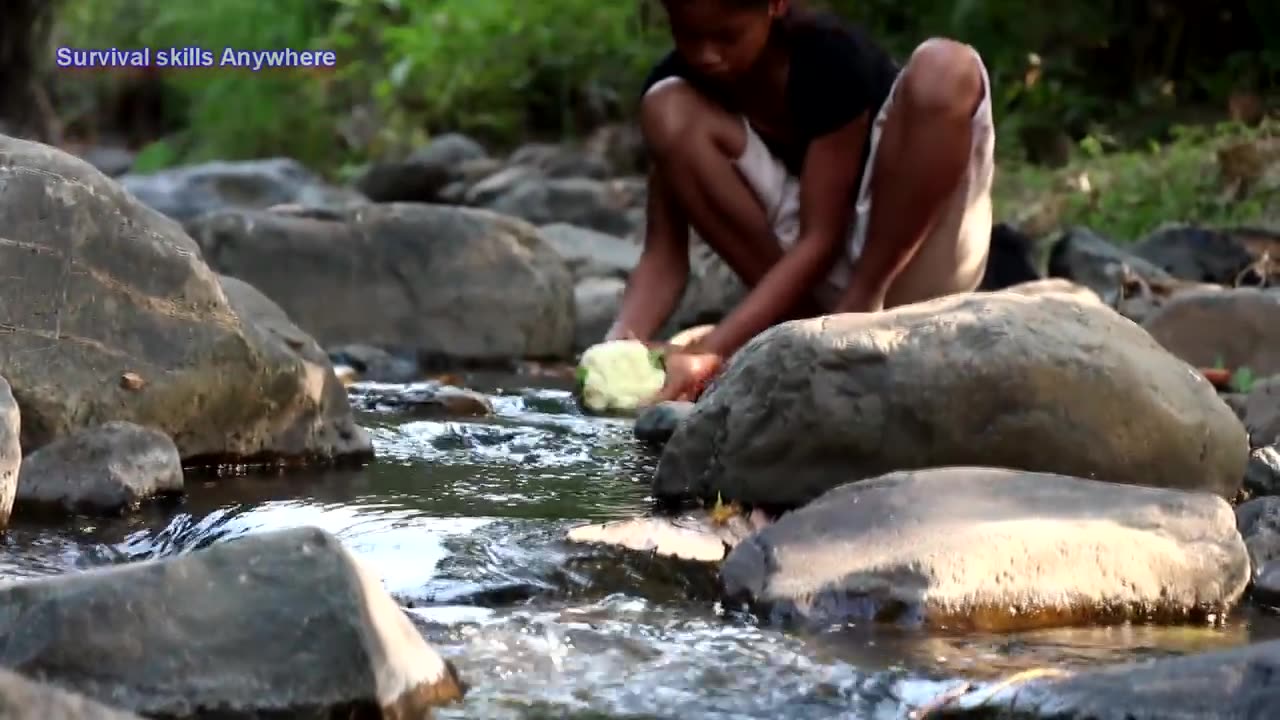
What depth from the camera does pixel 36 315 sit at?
3.15 meters

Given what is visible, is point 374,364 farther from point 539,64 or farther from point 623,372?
point 539,64

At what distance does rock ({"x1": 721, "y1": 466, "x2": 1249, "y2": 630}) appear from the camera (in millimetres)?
2227

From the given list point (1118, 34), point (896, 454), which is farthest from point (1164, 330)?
point (1118, 34)

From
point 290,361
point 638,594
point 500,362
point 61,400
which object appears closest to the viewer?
point 638,594

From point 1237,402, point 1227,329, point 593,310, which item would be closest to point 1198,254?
point 1227,329

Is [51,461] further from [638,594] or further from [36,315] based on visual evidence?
[638,594]

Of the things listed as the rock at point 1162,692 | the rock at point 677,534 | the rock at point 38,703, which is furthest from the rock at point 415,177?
the rock at point 38,703

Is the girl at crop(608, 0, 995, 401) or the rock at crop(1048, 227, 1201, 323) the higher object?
the girl at crop(608, 0, 995, 401)

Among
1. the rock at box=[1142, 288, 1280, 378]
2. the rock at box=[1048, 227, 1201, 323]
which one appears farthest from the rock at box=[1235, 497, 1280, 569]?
the rock at box=[1048, 227, 1201, 323]

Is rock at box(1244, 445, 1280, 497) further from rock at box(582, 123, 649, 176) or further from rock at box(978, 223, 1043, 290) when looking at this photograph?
rock at box(582, 123, 649, 176)

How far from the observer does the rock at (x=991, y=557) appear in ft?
7.30

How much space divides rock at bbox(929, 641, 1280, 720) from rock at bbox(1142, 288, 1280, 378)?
2.65 metres

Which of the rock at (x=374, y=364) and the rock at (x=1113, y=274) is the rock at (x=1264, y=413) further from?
the rock at (x=374, y=364)

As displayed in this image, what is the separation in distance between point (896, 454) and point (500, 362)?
3065 millimetres
